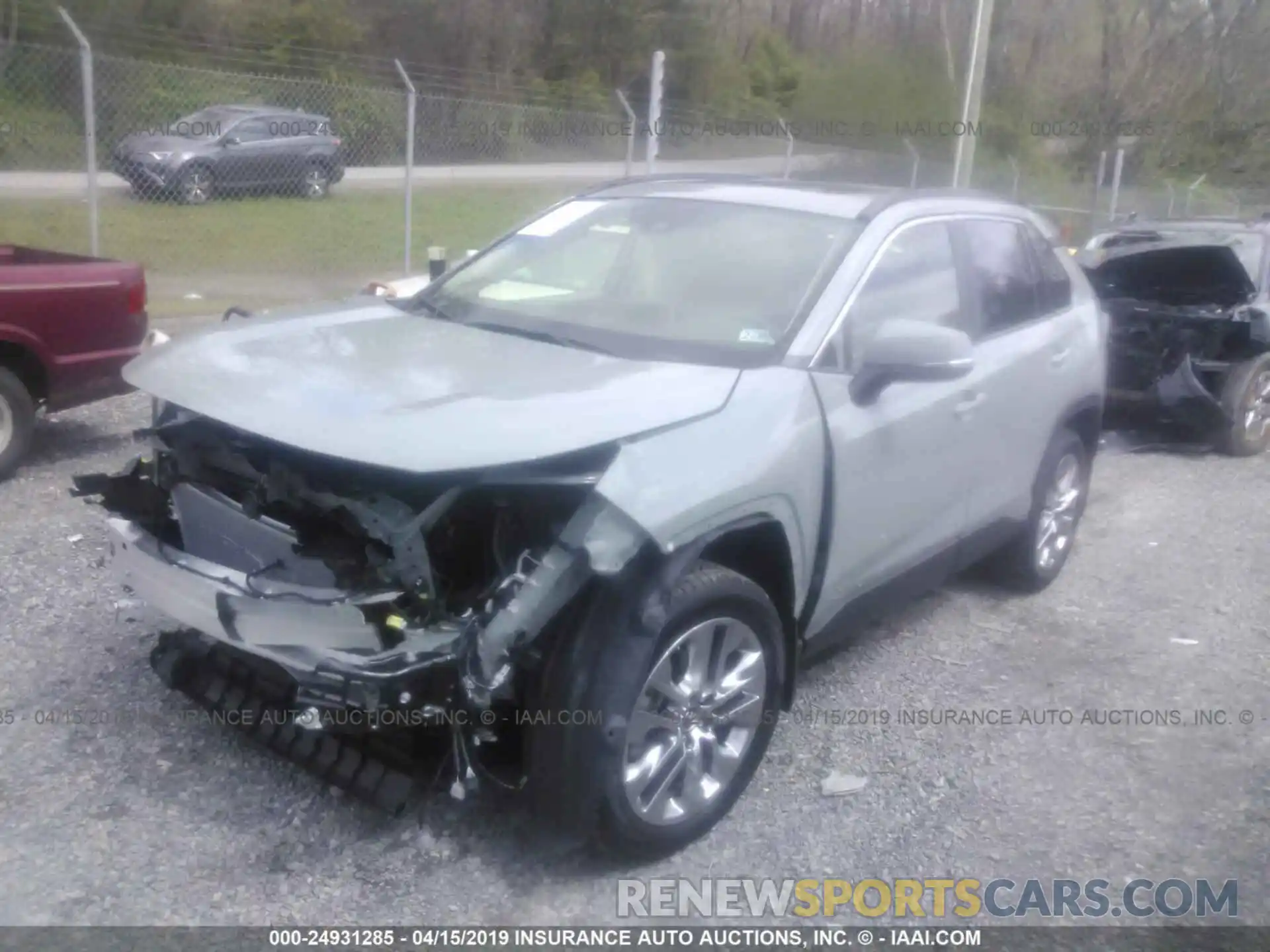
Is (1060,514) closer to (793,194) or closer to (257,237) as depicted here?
(793,194)

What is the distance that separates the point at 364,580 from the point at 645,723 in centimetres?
84

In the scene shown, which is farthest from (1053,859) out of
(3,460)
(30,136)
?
(30,136)

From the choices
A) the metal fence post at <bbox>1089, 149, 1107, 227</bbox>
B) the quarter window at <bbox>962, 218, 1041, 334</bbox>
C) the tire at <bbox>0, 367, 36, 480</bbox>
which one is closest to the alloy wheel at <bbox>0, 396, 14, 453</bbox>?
the tire at <bbox>0, 367, 36, 480</bbox>

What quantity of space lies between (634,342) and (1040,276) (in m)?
2.29

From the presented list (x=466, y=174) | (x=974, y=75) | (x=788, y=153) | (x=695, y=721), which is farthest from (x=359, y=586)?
(x=788, y=153)

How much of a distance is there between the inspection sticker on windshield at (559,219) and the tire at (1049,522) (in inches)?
87.6

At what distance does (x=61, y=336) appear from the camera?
5.88m

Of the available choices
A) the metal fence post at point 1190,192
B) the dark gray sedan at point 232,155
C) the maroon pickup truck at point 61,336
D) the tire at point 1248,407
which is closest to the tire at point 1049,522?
the tire at point 1248,407

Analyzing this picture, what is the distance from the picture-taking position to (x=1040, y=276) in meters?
5.23

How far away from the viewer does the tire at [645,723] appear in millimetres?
3070

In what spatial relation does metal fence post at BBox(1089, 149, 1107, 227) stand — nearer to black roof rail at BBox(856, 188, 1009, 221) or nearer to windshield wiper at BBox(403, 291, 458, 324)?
black roof rail at BBox(856, 188, 1009, 221)

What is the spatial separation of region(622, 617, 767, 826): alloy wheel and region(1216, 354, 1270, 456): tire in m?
6.18

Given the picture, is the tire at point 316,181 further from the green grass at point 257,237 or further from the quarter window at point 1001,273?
the quarter window at point 1001,273

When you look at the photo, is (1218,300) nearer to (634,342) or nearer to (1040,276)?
(1040,276)
